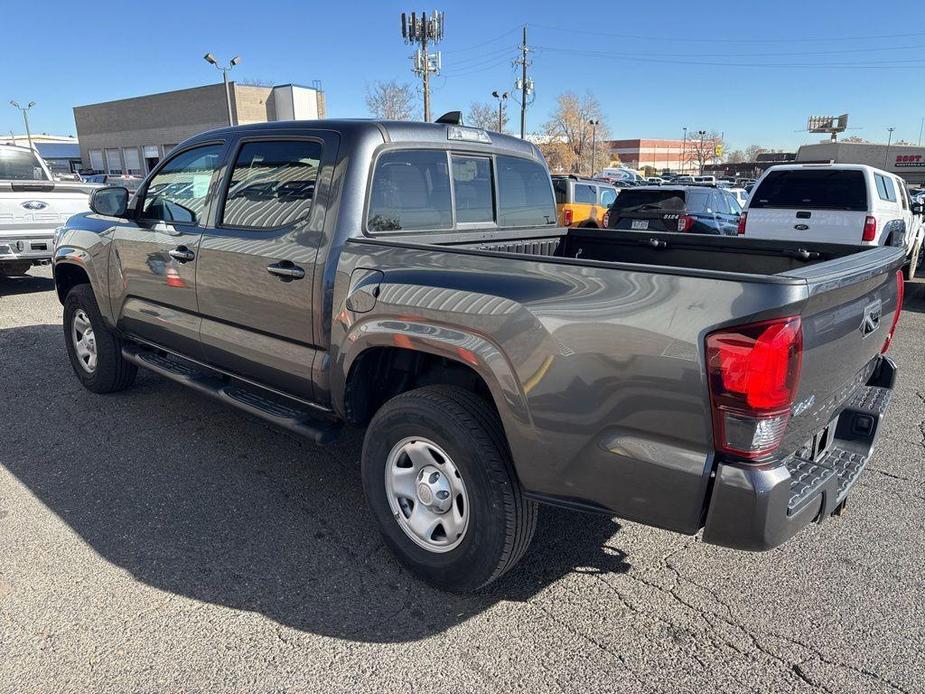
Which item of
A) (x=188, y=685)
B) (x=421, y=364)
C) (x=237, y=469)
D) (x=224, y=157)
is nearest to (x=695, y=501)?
(x=421, y=364)

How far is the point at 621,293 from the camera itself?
7.20 feet

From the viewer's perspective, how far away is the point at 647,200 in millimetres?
11680

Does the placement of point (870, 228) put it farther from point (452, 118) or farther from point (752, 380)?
point (752, 380)

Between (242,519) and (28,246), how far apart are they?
25.3 ft

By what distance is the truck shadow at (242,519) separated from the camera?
2.79 meters

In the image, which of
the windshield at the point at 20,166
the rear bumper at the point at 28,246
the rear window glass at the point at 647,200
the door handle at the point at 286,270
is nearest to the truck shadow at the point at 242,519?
the door handle at the point at 286,270

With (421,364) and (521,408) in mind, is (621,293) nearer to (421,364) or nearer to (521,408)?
(521,408)

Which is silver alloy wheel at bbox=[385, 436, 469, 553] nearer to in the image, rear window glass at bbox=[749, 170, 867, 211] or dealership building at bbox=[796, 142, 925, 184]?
rear window glass at bbox=[749, 170, 867, 211]

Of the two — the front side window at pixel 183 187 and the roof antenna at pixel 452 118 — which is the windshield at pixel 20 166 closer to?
the front side window at pixel 183 187

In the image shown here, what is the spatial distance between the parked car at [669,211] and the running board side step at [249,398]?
870cm

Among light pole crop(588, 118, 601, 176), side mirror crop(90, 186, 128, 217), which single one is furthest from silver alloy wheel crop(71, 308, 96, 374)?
light pole crop(588, 118, 601, 176)

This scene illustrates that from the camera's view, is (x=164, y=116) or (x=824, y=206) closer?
(x=824, y=206)

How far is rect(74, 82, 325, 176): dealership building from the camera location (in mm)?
50438

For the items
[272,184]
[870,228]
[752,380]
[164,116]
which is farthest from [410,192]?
[164,116]
